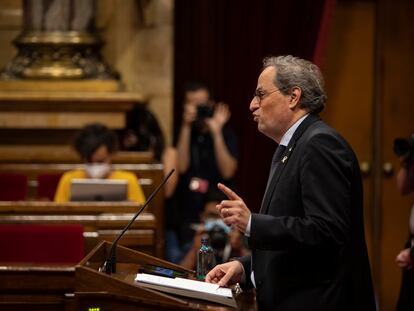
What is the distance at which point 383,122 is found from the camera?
8.28 metres

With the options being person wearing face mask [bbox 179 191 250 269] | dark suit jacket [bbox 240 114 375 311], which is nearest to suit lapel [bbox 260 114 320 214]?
dark suit jacket [bbox 240 114 375 311]

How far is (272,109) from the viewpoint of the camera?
3.17 metres

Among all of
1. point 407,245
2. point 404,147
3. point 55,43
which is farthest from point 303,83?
point 55,43

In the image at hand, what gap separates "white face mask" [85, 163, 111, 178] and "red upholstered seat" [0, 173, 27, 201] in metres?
0.58

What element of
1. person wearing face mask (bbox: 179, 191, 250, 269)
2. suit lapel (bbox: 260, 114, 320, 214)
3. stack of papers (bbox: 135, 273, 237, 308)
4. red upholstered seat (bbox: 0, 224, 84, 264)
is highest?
suit lapel (bbox: 260, 114, 320, 214)

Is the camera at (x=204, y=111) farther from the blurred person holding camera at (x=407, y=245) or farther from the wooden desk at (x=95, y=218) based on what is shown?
the blurred person holding camera at (x=407, y=245)

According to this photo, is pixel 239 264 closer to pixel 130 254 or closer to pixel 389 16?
pixel 130 254

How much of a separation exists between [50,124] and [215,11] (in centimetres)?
171

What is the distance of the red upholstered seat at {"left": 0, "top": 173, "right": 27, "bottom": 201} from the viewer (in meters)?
6.77

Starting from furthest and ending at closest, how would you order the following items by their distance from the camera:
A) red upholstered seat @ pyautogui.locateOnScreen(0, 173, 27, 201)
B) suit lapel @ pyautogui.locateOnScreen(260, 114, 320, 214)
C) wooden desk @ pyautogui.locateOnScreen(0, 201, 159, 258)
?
red upholstered seat @ pyautogui.locateOnScreen(0, 173, 27, 201), wooden desk @ pyautogui.locateOnScreen(0, 201, 159, 258), suit lapel @ pyautogui.locateOnScreen(260, 114, 320, 214)

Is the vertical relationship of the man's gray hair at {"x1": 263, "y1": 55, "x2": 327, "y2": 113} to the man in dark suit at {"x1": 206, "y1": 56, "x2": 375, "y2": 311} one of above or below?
above

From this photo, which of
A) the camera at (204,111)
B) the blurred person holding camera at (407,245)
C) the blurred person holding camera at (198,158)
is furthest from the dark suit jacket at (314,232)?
the camera at (204,111)

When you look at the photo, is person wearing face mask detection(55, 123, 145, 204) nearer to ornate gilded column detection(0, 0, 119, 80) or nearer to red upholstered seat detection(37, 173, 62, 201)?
red upholstered seat detection(37, 173, 62, 201)

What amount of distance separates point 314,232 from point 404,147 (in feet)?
5.98
